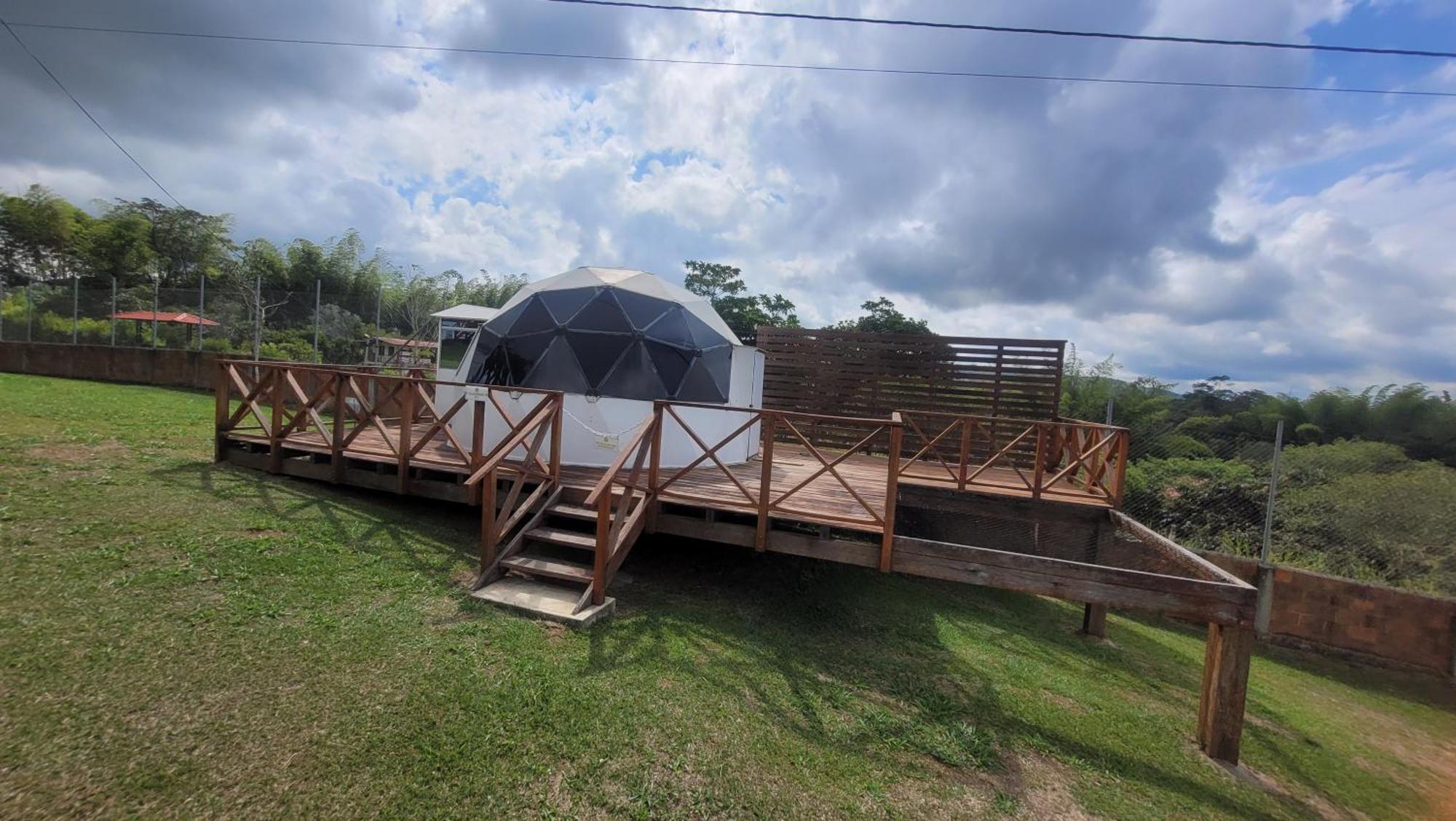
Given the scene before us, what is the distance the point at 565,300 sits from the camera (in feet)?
25.6

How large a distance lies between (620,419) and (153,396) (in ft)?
41.2

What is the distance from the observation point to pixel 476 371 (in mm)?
7887

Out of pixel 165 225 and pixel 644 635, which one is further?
pixel 165 225

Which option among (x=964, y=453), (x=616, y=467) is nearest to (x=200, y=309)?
(x=616, y=467)

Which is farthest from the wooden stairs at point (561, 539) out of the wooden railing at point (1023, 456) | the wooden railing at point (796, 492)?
the wooden railing at point (1023, 456)

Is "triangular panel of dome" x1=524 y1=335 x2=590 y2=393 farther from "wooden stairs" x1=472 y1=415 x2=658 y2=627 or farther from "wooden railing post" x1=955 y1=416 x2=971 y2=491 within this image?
"wooden railing post" x1=955 y1=416 x2=971 y2=491

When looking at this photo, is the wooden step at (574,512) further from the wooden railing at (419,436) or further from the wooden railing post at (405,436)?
the wooden railing post at (405,436)

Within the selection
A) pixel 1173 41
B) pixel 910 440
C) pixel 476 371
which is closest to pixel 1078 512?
pixel 910 440

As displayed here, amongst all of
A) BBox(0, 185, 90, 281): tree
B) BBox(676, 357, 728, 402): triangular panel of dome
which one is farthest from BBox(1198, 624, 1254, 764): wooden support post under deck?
BBox(0, 185, 90, 281): tree

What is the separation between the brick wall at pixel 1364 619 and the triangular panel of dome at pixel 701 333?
8.00 metres

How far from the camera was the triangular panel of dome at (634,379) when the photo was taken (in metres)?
7.09

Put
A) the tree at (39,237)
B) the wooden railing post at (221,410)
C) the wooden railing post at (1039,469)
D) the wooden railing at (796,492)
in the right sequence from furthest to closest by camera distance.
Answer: the tree at (39,237) → the wooden railing post at (221,410) → the wooden railing post at (1039,469) → the wooden railing at (796,492)

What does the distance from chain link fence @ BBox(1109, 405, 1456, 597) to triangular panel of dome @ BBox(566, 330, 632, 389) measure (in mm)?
7307

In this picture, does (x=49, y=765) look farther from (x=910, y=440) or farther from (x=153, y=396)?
(x=153, y=396)
